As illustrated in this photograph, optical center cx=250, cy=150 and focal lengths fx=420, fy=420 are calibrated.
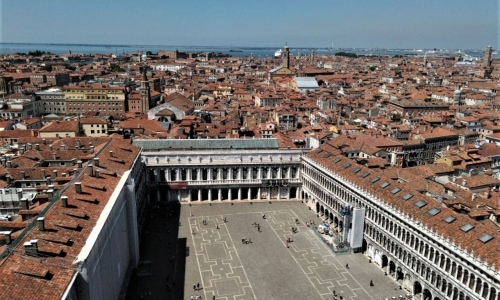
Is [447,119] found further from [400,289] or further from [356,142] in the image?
[400,289]

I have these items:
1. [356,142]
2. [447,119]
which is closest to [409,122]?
[447,119]

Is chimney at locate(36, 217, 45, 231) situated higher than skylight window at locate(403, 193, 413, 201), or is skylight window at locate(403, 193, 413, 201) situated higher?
chimney at locate(36, 217, 45, 231)

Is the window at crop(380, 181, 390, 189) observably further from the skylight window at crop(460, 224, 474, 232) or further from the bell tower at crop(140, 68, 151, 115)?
the bell tower at crop(140, 68, 151, 115)

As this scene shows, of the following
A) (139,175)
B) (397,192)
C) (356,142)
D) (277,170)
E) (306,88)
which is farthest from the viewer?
(306,88)

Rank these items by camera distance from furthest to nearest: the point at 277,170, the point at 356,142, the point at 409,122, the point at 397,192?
the point at 409,122 → the point at 356,142 → the point at 277,170 → the point at 397,192

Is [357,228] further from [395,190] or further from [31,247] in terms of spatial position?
[31,247]

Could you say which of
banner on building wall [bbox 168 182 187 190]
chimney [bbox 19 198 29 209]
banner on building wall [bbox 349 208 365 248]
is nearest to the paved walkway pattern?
banner on building wall [bbox 349 208 365 248]

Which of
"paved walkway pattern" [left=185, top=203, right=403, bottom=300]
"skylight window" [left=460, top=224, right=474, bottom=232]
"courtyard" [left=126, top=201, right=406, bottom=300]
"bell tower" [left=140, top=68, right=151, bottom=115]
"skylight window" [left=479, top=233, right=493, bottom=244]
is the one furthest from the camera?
"bell tower" [left=140, top=68, right=151, bottom=115]

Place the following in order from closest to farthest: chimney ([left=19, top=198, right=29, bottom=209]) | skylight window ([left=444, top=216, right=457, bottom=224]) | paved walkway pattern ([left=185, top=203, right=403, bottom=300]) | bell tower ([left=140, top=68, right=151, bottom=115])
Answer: chimney ([left=19, top=198, right=29, bottom=209])
skylight window ([left=444, top=216, right=457, bottom=224])
paved walkway pattern ([left=185, top=203, right=403, bottom=300])
bell tower ([left=140, top=68, right=151, bottom=115])

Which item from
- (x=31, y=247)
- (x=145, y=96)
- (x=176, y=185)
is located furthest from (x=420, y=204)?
(x=145, y=96)
